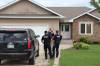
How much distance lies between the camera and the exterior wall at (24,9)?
38.9 m

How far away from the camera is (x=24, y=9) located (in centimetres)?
3931

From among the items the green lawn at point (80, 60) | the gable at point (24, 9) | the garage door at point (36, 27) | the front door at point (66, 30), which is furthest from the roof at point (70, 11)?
the green lawn at point (80, 60)

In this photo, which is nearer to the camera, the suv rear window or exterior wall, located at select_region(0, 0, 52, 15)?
the suv rear window

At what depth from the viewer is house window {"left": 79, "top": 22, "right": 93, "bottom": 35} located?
148 ft

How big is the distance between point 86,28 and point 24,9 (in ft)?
30.1

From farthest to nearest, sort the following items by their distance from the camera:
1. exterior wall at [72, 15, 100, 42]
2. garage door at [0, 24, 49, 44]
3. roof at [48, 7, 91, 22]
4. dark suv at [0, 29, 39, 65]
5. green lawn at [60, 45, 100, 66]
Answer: roof at [48, 7, 91, 22]
exterior wall at [72, 15, 100, 42]
garage door at [0, 24, 49, 44]
green lawn at [60, 45, 100, 66]
dark suv at [0, 29, 39, 65]

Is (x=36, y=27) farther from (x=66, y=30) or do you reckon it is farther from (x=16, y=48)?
(x=16, y=48)

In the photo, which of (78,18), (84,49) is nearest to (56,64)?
(84,49)

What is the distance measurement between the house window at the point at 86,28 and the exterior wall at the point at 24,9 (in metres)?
7.78

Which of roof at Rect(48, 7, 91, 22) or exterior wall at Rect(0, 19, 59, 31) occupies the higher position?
roof at Rect(48, 7, 91, 22)

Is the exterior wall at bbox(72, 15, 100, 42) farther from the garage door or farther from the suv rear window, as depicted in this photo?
the suv rear window

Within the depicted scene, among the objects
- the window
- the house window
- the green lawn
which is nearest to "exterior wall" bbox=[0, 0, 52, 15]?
the house window

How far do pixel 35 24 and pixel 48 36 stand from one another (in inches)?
635

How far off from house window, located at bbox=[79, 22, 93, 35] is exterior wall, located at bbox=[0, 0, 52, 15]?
306 inches
